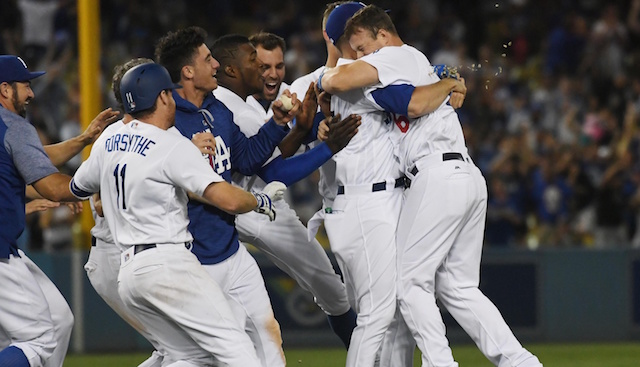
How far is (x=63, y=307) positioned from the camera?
6629 mm

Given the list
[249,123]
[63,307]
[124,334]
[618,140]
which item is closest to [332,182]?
[249,123]

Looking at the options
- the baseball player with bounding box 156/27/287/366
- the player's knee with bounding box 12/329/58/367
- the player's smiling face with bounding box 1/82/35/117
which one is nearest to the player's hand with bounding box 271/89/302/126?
the baseball player with bounding box 156/27/287/366

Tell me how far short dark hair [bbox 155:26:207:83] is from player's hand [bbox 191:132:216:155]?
0.52 metres

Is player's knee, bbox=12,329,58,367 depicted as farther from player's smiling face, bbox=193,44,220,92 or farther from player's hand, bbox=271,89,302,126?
player's hand, bbox=271,89,302,126

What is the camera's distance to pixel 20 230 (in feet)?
21.2

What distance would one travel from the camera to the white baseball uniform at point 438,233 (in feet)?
21.0

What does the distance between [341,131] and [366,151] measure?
26cm

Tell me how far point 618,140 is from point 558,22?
3.33 meters

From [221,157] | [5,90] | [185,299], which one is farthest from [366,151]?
[5,90]

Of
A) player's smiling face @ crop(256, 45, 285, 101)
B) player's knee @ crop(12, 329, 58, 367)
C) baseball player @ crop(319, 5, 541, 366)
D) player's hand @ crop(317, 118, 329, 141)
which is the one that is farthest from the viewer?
player's smiling face @ crop(256, 45, 285, 101)

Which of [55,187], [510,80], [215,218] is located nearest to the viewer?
[55,187]

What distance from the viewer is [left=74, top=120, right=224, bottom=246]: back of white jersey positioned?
555 centimetres

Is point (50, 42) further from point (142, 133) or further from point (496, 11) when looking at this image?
point (142, 133)

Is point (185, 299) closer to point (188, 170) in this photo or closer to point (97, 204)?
point (188, 170)
